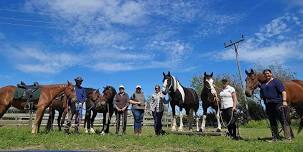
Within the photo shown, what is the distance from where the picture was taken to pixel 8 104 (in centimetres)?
1461

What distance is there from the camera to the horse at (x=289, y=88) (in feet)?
41.8

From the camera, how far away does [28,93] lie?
14.6 m

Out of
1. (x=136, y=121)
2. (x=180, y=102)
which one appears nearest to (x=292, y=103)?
(x=180, y=102)

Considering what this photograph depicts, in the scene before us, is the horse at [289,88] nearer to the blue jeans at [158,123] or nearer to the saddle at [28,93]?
the blue jeans at [158,123]

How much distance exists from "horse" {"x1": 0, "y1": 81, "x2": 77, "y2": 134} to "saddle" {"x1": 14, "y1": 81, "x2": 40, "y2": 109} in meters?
0.12

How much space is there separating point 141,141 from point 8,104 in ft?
20.4

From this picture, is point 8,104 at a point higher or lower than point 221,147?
higher

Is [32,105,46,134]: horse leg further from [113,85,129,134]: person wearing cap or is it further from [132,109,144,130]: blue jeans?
[132,109,144,130]: blue jeans

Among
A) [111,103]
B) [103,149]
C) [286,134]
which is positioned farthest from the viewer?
[111,103]

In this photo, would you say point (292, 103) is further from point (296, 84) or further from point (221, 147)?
point (221, 147)

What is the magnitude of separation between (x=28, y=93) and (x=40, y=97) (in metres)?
0.46

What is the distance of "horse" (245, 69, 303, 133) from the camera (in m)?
12.8

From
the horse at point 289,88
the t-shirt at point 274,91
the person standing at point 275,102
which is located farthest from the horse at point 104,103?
the t-shirt at point 274,91

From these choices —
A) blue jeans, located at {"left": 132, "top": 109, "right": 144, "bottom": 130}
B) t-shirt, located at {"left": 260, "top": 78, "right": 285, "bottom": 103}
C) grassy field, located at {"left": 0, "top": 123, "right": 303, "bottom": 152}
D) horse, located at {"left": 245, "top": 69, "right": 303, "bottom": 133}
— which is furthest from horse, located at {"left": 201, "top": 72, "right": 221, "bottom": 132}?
grassy field, located at {"left": 0, "top": 123, "right": 303, "bottom": 152}
